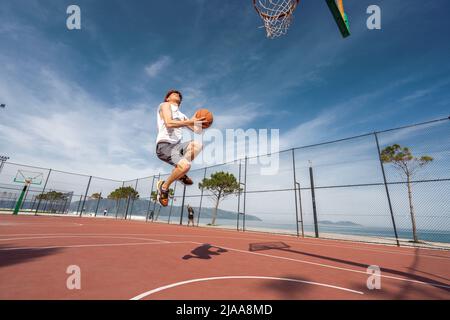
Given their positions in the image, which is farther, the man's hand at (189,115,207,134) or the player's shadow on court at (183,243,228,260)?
the player's shadow on court at (183,243,228,260)

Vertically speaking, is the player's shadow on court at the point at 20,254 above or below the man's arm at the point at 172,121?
below

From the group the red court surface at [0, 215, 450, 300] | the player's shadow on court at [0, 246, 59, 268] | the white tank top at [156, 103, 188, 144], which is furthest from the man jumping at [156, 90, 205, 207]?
the player's shadow on court at [0, 246, 59, 268]

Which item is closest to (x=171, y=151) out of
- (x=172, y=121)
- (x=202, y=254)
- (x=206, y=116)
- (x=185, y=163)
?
(x=185, y=163)

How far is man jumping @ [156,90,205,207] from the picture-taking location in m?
3.47

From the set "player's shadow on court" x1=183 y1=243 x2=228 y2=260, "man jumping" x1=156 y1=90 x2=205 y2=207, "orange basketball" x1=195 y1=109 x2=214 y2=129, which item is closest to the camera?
"man jumping" x1=156 y1=90 x2=205 y2=207

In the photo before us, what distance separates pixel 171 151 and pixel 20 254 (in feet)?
11.1

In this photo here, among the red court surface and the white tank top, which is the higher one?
the white tank top

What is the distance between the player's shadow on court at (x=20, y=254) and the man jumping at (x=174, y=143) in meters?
2.37

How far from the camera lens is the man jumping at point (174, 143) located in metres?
3.47

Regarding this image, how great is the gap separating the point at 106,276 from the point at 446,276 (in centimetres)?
624

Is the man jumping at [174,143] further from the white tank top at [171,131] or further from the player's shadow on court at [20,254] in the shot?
the player's shadow on court at [20,254]

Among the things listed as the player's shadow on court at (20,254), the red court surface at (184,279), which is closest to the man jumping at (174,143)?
the red court surface at (184,279)

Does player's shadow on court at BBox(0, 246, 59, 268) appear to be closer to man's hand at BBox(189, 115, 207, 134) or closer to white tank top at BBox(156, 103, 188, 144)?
white tank top at BBox(156, 103, 188, 144)
